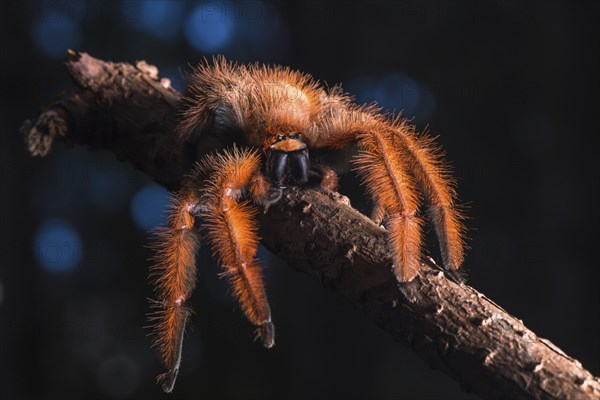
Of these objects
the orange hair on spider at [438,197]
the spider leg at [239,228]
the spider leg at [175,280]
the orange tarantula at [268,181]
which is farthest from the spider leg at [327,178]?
the spider leg at [175,280]

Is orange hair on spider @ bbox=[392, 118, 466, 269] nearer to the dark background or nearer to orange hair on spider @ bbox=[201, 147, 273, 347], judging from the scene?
orange hair on spider @ bbox=[201, 147, 273, 347]

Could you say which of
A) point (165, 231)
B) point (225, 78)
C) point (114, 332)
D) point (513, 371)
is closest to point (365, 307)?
point (513, 371)

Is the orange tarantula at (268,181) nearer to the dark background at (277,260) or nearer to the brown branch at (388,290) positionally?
the brown branch at (388,290)

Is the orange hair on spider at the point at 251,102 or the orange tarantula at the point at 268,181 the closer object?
the orange tarantula at the point at 268,181

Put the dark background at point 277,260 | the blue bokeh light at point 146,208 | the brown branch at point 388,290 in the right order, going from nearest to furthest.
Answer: the brown branch at point 388,290 → the dark background at point 277,260 → the blue bokeh light at point 146,208

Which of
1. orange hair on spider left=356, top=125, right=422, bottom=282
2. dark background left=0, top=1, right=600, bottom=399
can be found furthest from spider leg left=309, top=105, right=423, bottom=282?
dark background left=0, top=1, right=600, bottom=399

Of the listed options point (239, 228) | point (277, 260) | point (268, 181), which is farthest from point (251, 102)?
point (277, 260)

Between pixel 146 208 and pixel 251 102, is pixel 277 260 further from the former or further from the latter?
pixel 251 102
